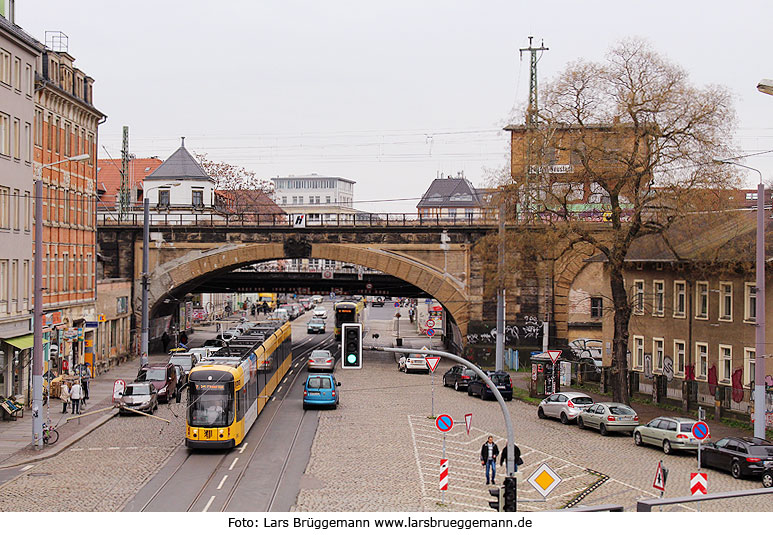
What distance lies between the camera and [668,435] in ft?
102

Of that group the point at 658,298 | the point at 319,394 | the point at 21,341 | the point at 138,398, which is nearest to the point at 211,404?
the point at 138,398

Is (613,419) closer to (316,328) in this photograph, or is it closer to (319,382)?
(319,382)

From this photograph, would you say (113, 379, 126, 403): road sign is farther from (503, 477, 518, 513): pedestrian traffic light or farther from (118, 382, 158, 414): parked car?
(503, 477, 518, 513): pedestrian traffic light

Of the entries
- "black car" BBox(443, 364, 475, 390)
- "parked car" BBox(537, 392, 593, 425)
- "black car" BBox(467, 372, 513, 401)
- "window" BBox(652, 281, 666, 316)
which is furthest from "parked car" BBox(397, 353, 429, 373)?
"parked car" BBox(537, 392, 593, 425)

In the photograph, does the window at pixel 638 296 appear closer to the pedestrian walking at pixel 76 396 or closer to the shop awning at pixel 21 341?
the pedestrian walking at pixel 76 396

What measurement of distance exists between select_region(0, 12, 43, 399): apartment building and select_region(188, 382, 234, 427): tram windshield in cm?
1040

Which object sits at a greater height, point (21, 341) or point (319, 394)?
point (21, 341)

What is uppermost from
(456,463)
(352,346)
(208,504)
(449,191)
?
(449,191)

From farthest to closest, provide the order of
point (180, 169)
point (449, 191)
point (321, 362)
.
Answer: point (449, 191), point (180, 169), point (321, 362)

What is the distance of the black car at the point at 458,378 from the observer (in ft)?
165

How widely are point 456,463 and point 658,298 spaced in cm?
2126

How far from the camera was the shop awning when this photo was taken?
36906mm

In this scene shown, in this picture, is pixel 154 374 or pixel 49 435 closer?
pixel 49 435

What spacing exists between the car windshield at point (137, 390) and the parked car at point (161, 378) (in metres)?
2.47
